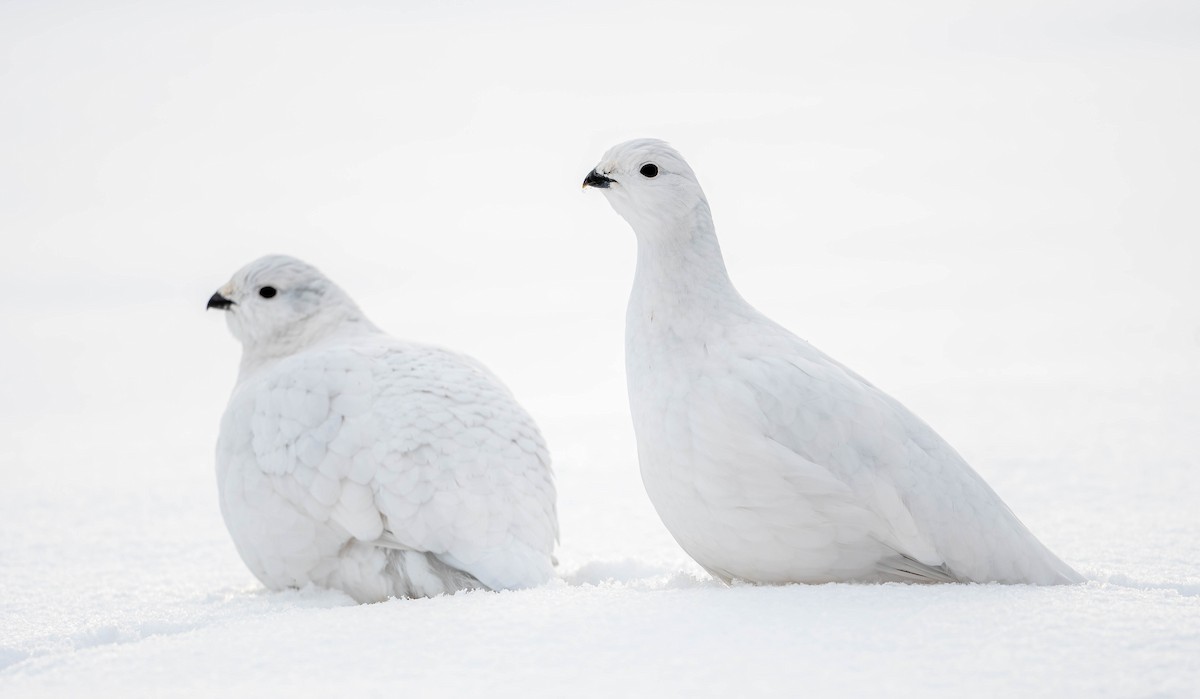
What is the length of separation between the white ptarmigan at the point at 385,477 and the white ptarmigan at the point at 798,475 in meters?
0.75

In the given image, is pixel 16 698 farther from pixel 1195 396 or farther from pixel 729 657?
pixel 1195 396

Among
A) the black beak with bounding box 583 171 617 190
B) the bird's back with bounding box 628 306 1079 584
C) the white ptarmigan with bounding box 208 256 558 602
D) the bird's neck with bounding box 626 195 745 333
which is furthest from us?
the white ptarmigan with bounding box 208 256 558 602

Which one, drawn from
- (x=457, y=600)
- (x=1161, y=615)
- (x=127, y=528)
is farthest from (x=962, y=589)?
(x=127, y=528)

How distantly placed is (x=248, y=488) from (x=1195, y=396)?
21.1 ft

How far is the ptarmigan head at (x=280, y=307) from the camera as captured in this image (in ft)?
15.5

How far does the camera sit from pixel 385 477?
3684 millimetres

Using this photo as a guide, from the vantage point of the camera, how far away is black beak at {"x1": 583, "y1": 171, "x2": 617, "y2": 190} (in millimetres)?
3496

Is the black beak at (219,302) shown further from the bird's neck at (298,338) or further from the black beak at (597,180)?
the black beak at (597,180)

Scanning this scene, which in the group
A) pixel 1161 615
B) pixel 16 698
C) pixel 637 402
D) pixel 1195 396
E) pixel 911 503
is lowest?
pixel 16 698

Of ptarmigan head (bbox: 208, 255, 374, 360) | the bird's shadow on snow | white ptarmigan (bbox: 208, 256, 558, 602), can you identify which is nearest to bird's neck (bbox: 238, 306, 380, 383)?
ptarmigan head (bbox: 208, 255, 374, 360)

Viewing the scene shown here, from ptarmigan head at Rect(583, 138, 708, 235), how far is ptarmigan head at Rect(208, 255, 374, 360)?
180cm

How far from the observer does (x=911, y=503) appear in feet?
10.0

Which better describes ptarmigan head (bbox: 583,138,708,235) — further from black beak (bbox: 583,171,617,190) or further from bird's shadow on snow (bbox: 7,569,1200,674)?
bird's shadow on snow (bbox: 7,569,1200,674)

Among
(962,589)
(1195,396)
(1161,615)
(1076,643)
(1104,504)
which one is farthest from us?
(1195,396)
